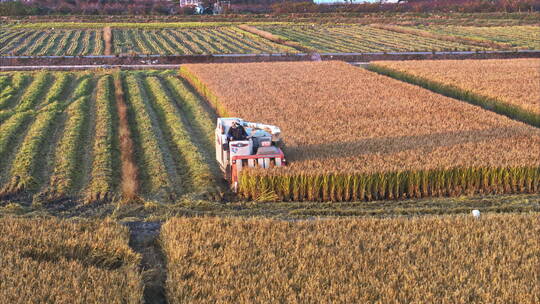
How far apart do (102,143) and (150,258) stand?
8052 mm

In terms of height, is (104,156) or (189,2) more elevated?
(189,2)

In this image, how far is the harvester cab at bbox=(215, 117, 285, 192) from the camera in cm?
1299

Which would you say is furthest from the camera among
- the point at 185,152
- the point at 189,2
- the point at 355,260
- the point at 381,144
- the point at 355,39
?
the point at 189,2

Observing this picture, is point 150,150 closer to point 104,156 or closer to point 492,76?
point 104,156

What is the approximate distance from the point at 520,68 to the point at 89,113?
68.8 ft

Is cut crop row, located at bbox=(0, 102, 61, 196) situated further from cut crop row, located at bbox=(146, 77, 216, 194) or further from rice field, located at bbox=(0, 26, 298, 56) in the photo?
rice field, located at bbox=(0, 26, 298, 56)

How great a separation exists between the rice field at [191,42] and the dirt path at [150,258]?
31283 mm

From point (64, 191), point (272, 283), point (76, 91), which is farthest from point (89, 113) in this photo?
point (272, 283)

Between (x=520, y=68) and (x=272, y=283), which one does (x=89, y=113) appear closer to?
(x=272, y=283)

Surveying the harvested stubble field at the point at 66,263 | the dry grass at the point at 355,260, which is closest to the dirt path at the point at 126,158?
the harvested stubble field at the point at 66,263

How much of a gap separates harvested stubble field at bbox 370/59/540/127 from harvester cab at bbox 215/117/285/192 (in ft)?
A: 33.1

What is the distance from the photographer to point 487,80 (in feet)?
83.5

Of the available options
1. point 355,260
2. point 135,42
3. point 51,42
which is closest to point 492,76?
point 355,260

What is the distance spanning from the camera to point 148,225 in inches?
423
